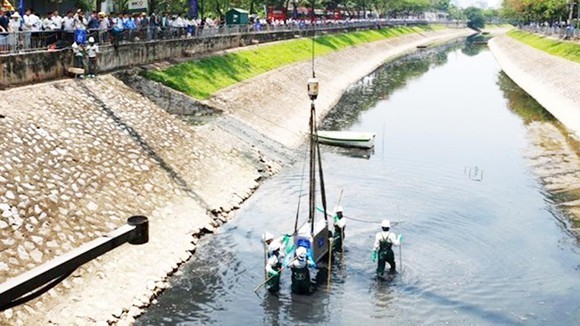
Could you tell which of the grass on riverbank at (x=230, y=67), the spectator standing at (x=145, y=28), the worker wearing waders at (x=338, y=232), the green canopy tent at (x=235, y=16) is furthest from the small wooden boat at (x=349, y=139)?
the green canopy tent at (x=235, y=16)

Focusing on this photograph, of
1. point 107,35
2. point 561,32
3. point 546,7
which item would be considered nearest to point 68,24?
point 107,35

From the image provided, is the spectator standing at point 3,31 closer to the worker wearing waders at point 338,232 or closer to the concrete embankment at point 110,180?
the concrete embankment at point 110,180

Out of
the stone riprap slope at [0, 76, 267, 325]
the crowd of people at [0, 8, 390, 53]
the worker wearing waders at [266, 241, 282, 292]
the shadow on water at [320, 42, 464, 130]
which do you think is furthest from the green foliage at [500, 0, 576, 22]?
the worker wearing waders at [266, 241, 282, 292]

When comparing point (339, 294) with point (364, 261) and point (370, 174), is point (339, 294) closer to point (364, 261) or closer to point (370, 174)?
point (364, 261)

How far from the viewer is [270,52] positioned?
208 ft

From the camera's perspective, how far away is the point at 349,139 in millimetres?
39719

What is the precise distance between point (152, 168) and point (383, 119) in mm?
29007

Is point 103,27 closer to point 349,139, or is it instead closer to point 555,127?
point 349,139

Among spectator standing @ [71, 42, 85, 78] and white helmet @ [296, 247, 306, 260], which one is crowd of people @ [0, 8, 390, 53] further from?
white helmet @ [296, 247, 306, 260]

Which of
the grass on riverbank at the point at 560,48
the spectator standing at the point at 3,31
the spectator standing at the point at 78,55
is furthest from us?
the grass on riverbank at the point at 560,48

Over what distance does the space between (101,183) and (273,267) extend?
8.03 meters

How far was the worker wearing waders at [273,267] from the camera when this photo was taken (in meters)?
19.3

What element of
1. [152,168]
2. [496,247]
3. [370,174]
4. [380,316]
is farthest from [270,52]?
[380,316]

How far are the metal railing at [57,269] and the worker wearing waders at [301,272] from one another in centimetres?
1037
